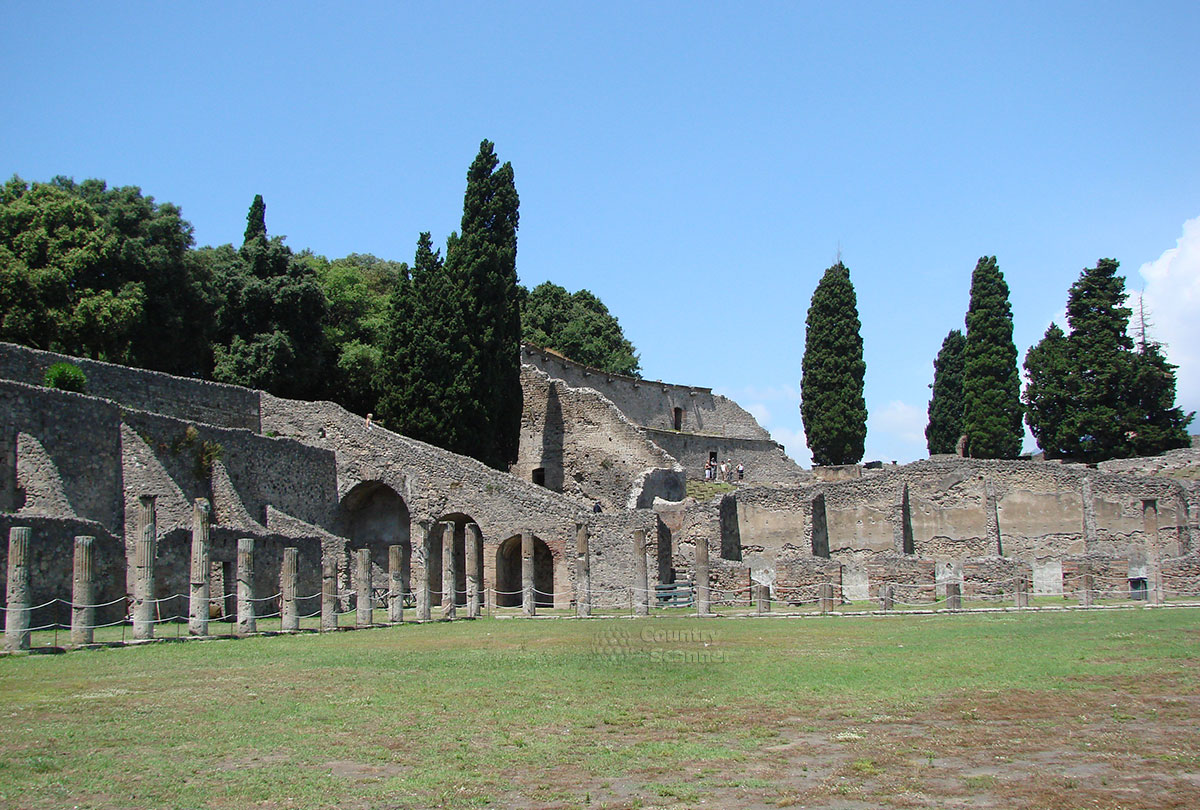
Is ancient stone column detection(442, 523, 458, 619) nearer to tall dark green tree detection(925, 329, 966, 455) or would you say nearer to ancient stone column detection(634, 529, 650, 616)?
ancient stone column detection(634, 529, 650, 616)

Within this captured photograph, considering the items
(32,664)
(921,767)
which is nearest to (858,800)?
(921,767)

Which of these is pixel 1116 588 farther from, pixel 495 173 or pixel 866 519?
pixel 495 173

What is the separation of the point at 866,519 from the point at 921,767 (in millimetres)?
35675

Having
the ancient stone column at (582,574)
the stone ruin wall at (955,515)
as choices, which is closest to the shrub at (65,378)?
the ancient stone column at (582,574)

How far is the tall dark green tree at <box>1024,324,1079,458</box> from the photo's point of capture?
55875 mm

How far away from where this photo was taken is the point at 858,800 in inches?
309

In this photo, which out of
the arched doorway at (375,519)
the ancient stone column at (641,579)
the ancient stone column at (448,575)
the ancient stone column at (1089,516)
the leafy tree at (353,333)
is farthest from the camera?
the leafy tree at (353,333)

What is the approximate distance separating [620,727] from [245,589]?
15259mm

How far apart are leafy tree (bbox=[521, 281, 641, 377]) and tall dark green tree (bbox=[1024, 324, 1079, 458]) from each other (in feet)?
83.5

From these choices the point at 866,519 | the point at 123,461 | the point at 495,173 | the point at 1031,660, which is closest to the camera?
the point at 1031,660

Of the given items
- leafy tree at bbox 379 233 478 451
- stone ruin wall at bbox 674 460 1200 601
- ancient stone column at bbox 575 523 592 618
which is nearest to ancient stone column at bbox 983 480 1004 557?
stone ruin wall at bbox 674 460 1200 601

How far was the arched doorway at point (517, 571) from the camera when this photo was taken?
126 ft

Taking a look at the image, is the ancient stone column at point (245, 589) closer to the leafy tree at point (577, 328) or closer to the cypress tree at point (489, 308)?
the cypress tree at point (489, 308)

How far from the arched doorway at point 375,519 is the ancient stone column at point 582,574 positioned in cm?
852
